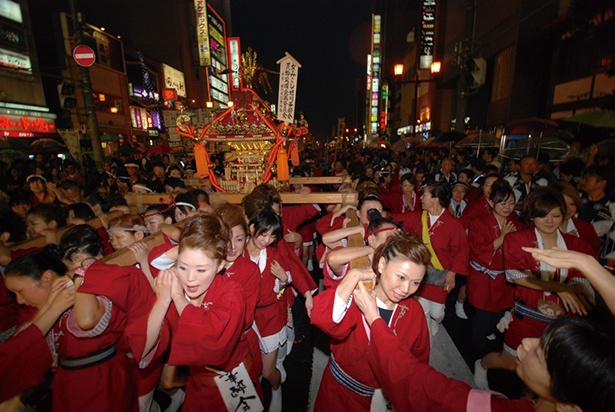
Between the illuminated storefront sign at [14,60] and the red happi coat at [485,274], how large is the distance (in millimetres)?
23721

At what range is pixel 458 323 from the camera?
4.98 metres

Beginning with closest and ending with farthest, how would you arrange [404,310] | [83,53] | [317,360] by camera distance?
[404,310] → [317,360] → [83,53]

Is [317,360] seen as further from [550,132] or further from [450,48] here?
[450,48]

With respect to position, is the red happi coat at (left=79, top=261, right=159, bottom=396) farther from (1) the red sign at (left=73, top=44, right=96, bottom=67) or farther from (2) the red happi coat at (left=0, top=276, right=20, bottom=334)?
(1) the red sign at (left=73, top=44, right=96, bottom=67)

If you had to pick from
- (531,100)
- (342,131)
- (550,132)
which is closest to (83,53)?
(550,132)

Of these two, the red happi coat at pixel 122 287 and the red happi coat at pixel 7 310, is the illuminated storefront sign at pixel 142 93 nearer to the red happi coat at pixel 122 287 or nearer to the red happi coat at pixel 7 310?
the red happi coat at pixel 7 310

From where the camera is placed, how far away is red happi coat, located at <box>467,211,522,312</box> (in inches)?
159

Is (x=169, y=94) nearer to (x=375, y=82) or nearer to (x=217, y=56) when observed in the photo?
(x=217, y=56)

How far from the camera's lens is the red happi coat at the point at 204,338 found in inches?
71.2

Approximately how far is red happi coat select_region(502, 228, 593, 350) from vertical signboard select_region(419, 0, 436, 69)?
31501mm

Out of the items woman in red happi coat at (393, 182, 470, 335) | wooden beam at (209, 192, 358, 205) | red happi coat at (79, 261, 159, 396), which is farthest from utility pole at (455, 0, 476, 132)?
red happi coat at (79, 261, 159, 396)

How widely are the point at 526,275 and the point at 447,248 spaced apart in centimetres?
121

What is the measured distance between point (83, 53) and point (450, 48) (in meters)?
30.5

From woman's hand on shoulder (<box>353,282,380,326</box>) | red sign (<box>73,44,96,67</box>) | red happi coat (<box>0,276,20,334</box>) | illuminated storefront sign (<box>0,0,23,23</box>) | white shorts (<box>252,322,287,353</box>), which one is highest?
illuminated storefront sign (<box>0,0,23,23</box>)
